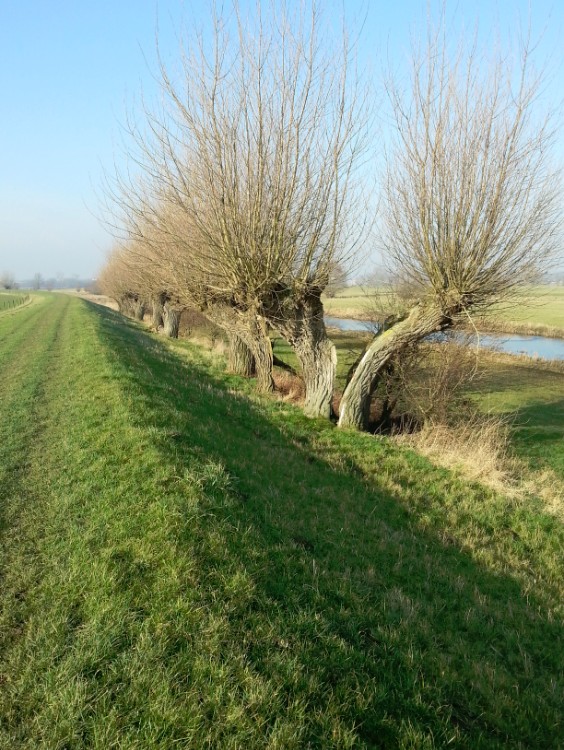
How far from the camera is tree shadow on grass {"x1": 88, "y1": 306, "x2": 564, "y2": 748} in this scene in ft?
9.55

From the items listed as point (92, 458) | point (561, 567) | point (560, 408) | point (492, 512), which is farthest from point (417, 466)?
point (560, 408)

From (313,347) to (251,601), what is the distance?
8.48m

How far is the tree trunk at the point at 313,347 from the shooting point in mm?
11383

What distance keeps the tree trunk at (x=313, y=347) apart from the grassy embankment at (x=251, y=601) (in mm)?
3895

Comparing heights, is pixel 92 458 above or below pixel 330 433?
above

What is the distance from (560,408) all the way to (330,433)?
14.4 metres

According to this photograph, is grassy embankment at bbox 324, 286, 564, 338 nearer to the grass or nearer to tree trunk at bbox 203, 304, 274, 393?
the grass

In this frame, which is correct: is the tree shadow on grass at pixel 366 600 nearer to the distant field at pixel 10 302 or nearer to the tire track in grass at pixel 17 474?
the tire track in grass at pixel 17 474

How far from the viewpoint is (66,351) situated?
1585 centimetres

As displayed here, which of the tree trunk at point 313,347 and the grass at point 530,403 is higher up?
the tree trunk at point 313,347

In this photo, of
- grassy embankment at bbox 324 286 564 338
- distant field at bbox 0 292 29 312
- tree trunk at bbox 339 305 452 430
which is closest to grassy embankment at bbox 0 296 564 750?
tree trunk at bbox 339 305 452 430

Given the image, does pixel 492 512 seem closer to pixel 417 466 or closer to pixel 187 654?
pixel 417 466

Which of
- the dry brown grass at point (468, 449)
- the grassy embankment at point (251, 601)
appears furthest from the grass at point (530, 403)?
the grassy embankment at point (251, 601)

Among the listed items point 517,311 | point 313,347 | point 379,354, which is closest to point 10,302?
point 313,347
